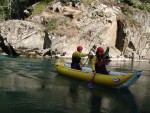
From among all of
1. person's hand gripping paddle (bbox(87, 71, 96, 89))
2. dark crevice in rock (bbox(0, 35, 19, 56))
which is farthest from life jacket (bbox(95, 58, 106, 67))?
dark crevice in rock (bbox(0, 35, 19, 56))

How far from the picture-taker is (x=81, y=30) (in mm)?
39969

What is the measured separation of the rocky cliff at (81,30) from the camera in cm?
3722

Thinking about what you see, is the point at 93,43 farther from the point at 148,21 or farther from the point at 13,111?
the point at 13,111

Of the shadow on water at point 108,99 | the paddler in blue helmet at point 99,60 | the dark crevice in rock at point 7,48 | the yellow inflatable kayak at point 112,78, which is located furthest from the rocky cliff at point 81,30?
the shadow on water at point 108,99

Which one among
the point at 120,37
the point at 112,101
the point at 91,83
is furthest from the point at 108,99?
the point at 120,37

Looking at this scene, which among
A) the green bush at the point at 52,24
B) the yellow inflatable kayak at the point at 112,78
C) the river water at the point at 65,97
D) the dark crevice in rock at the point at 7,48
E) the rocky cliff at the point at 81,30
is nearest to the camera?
the river water at the point at 65,97

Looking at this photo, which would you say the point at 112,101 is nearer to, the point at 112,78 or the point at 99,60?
the point at 112,78

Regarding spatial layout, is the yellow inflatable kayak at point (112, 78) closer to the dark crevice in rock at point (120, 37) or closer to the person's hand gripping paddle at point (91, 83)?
the person's hand gripping paddle at point (91, 83)

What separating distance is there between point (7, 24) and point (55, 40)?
6586mm

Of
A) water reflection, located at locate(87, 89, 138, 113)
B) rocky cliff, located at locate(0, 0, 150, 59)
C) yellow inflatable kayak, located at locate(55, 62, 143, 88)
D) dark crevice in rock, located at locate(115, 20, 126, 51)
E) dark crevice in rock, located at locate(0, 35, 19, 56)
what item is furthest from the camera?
dark crevice in rock, located at locate(115, 20, 126, 51)

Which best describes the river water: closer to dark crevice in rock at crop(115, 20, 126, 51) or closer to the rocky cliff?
A: the rocky cliff

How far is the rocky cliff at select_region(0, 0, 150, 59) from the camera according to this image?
3722 cm

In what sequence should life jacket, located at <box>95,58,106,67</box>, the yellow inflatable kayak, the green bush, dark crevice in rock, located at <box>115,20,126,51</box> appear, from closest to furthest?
the yellow inflatable kayak, life jacket, located at <box>95,58,106,67</box>, the green bush, dark crevice in rock, located at <box>115,20,126,51</box>

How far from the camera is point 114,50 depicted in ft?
133
